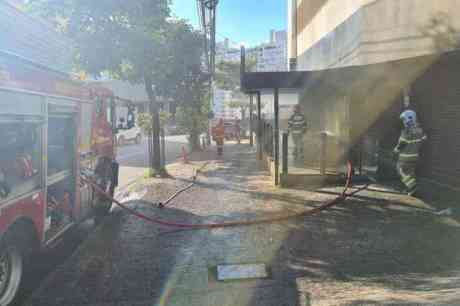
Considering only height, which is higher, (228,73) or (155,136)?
(228,73)

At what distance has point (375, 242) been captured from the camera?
5.74 m

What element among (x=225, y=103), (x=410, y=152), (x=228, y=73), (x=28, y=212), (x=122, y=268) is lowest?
(x=122, y=268)

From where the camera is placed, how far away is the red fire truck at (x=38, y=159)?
392 centimetres

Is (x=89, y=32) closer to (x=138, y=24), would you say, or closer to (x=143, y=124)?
(x=138, y=24)

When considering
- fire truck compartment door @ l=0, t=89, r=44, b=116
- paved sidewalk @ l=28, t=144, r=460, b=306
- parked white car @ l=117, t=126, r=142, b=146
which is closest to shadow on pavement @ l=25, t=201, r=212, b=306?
paved sidewalk @ l=28, t=144, r=460, b=306

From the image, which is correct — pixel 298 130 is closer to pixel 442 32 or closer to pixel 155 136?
pixel 155 136

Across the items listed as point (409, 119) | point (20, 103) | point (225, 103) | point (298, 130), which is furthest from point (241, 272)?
point (225, 103)

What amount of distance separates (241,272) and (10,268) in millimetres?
2522

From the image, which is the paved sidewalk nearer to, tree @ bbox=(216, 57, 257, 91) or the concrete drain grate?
the concrete drain grate

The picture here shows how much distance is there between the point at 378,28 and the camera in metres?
10.1

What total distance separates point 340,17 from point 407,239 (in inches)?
367

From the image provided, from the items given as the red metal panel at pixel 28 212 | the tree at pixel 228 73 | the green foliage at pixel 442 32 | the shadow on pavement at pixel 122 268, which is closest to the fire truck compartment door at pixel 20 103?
the red metal panel at pixel 28 212

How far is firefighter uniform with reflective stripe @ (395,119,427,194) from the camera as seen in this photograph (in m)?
7.91

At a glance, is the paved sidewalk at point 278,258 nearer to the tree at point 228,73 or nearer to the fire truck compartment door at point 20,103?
the fire truck compartment door at point 20,103
